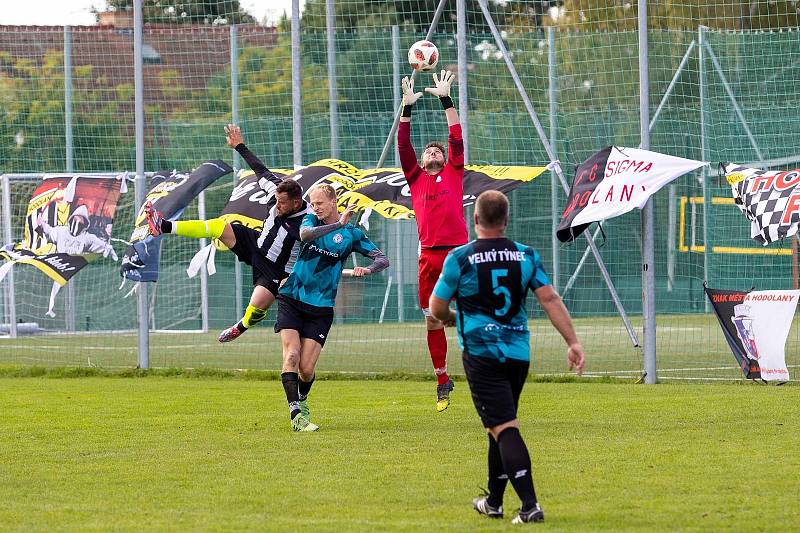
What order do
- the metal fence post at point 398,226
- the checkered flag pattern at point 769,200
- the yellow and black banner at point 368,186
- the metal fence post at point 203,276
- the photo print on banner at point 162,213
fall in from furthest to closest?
the metal fence post at point 203,276 → the metal fence post at point 398,226 → the photo print on banner at point 162,213 → the yellow and black banner at point 368,186 → the checkered flag pattern at point 769,200

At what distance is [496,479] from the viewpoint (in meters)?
6.98

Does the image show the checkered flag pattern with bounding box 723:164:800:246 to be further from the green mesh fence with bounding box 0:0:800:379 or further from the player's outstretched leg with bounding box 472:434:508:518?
the player's outstretched leg with bounding box 472:434:508:518

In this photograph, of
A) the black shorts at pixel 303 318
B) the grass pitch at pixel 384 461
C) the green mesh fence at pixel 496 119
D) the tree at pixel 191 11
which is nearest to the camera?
the grass pitch at pixel 384 461

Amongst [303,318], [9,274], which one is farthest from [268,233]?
[9,274]

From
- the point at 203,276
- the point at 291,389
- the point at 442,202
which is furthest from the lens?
the point at 203,276

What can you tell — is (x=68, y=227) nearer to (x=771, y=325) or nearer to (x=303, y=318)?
(x=303, y=318)

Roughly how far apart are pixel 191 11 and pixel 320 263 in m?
9.78

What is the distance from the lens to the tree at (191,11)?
19812mm

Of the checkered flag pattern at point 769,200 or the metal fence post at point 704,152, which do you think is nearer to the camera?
the checkered flag pattern at point 769,200

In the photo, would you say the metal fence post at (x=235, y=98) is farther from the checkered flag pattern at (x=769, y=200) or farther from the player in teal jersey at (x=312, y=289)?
the player in teal jersey at (x=312, y=289)

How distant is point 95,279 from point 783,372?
17229mm

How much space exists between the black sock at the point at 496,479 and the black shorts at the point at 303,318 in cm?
444

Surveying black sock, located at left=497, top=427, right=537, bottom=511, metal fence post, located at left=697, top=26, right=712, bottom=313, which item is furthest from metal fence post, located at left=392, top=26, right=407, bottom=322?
black sock, located at left=497, top=427, right=537, bottom=511

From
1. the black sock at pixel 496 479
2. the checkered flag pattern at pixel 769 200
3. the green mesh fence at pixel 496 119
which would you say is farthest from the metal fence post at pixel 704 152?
the black sock at pixel 496 479
